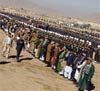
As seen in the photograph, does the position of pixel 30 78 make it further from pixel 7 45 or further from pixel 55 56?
pixel 7 45

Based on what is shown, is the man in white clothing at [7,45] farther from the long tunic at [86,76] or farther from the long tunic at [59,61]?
the long tunic at [86,76]

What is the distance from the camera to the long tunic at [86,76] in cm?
1490

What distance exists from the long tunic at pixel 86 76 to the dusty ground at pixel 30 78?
65 centimetres

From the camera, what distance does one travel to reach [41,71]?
1833 centimetres

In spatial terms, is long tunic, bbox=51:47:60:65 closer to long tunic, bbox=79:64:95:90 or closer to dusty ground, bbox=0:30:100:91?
dusty ground, bbox=0:30:100:91

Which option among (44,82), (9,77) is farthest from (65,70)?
(9,77)

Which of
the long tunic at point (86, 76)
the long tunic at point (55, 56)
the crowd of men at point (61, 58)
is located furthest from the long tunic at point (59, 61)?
the long tunic at point (86, 76)

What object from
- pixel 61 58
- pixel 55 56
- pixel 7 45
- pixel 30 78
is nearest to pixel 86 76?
pixel 30 78

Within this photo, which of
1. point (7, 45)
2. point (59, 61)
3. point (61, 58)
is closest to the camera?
point (61, 58)

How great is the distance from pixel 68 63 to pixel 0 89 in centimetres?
466

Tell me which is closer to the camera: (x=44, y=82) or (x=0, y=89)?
(x=0, y=89)

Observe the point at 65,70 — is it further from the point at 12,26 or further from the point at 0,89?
the point at 12,26

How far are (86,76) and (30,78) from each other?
264 centimetres

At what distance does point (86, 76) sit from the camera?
1512 cm
